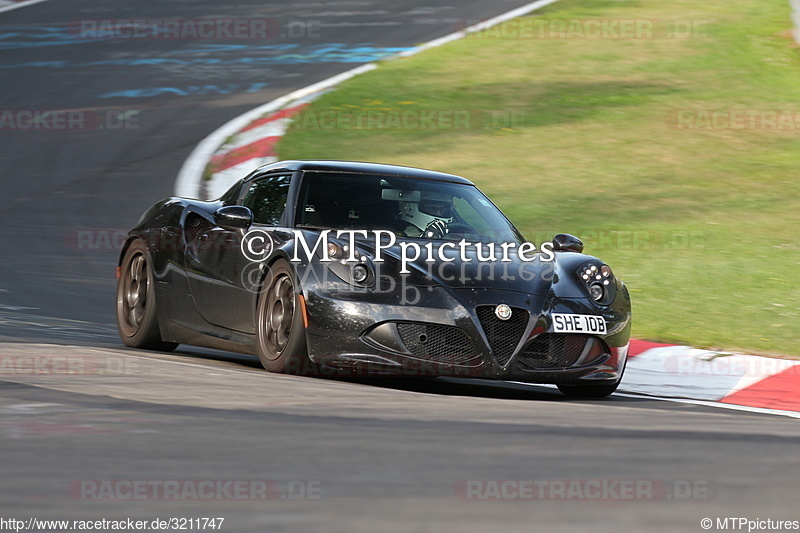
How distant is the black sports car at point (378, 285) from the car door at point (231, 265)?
1cm

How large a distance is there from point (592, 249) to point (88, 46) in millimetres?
13855

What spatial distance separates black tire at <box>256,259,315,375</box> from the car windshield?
477 mm

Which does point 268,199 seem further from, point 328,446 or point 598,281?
point 328,446

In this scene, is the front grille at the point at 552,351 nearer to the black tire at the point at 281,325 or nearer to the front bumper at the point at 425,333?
the front bumper at the point at 425,333

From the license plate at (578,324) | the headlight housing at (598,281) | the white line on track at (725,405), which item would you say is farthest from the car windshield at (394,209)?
the white line on track at (725,405)

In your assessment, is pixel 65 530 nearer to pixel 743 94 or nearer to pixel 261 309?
pixel 261 309

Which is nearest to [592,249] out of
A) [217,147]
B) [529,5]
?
[217,147]

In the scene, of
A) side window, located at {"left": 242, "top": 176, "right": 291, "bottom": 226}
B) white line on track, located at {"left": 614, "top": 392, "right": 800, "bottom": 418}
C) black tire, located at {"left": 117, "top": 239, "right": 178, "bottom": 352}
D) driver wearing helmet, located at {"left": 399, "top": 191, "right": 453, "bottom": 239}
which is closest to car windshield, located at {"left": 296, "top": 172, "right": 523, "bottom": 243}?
driver wearing helmet, located at {"left": 399, "top": 191, "right": 453, "bottom": 239}

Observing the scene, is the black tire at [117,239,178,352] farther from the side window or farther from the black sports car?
the side window

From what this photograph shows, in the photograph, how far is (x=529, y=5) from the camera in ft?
80.8

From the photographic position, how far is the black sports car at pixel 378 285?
22.0ft

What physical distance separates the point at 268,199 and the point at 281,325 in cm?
121

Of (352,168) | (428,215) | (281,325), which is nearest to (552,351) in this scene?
(428,215)

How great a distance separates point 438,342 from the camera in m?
6.68
